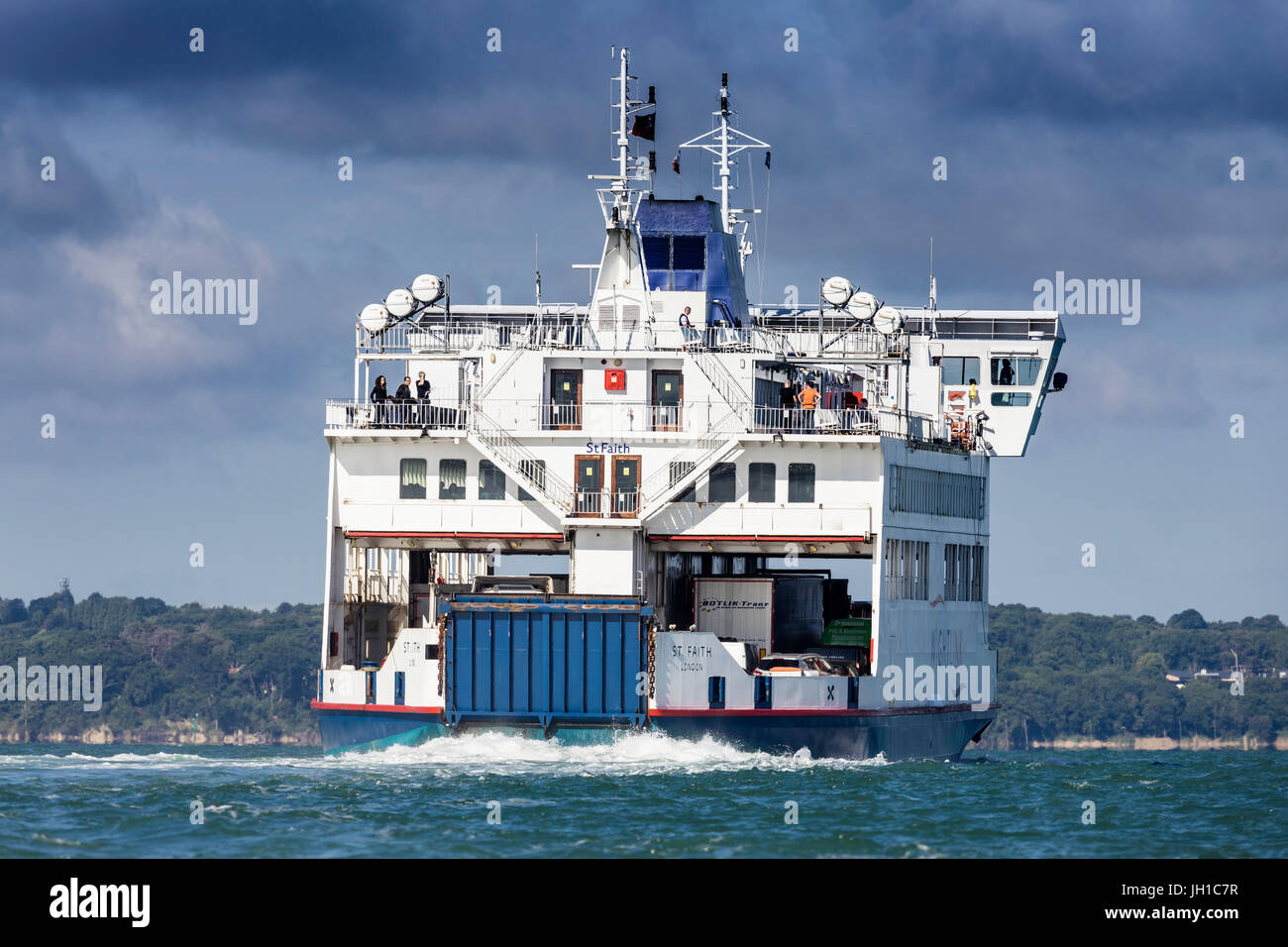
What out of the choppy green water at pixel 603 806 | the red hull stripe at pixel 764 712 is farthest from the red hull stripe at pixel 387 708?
the red hull stripe at pixel 764 712

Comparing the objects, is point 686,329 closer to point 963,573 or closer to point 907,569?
point 907,569

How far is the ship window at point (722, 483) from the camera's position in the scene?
54.3m

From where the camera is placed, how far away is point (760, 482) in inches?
2136

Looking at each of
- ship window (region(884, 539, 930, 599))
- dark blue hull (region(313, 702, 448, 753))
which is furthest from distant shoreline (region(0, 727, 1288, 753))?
dark blue hull (region(313, 702, 448, 753))

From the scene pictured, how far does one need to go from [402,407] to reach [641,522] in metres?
6.83

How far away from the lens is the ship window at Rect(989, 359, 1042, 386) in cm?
8231

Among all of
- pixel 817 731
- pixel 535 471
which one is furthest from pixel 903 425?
pixel 535 471

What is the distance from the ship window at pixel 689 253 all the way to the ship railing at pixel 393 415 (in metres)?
8.87

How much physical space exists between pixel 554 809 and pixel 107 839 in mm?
8118

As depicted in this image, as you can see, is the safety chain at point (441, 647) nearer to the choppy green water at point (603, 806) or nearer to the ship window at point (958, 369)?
the choppy green water at point (603, 806)
